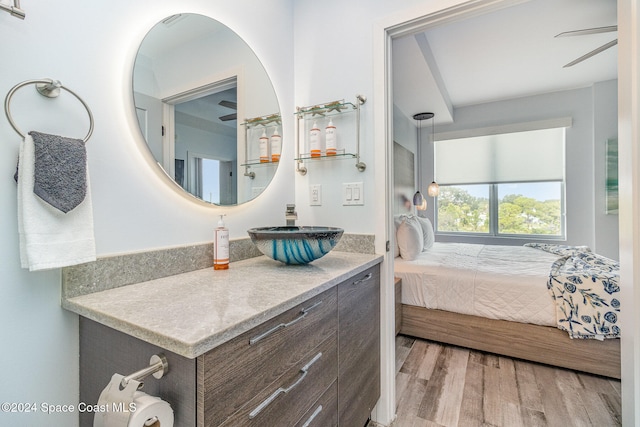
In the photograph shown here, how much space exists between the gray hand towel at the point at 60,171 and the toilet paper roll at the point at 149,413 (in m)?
0.50

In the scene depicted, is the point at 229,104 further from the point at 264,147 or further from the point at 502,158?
the point at 502,158

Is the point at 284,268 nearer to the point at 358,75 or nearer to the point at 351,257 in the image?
the point at 351,257

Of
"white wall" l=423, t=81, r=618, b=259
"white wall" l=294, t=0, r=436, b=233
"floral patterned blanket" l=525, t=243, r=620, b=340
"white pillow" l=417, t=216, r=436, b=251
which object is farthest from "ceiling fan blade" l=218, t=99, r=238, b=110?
"white wall" l=423, t=81, r=618, b=259

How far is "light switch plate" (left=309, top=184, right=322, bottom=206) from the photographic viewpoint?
1.68 meters

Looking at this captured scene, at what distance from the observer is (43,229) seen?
710mm

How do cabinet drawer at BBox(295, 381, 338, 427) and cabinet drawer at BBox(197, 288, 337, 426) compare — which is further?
cabinet drawer at BBox(295, 381, 338, 427)

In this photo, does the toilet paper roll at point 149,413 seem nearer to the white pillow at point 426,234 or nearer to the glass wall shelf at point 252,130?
the glass wall shelf at point 252,130

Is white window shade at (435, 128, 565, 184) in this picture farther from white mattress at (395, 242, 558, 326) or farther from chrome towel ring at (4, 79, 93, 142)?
chrome towel ring at (4, 79, 93, 142)

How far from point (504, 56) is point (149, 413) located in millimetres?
3923

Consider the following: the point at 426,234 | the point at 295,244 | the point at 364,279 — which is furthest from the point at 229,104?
the point at 426,234

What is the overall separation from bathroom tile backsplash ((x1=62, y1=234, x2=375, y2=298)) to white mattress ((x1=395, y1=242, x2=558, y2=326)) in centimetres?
173

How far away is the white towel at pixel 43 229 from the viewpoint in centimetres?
69

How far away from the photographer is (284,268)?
1.21 metres

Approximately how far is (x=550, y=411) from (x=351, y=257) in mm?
1484
